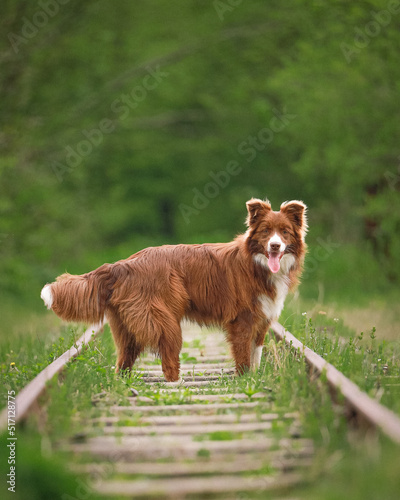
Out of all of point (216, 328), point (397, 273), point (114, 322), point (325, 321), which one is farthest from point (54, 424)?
point (397, 273)

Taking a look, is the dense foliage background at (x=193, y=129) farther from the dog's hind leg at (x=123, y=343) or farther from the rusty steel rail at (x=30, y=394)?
the rusty steel rail at (x=30, y=394)

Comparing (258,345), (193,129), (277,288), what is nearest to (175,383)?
(258,345)

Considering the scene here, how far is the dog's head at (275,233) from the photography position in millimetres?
5961

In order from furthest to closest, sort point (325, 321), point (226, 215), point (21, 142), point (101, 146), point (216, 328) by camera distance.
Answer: point (226, 215)
point (101, 146)
point (21, 142)
point (325, 321)
point (216, 328)

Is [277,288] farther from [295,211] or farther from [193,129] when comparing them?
[193,129]

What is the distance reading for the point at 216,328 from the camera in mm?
6285

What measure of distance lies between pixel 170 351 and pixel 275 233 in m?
1.47

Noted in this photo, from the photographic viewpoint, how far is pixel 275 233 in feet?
19.5

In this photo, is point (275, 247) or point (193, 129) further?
point (193, 129)

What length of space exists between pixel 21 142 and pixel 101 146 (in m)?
6.18

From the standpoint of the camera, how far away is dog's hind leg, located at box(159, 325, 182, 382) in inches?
228

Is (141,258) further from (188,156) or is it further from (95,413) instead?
(188,156)

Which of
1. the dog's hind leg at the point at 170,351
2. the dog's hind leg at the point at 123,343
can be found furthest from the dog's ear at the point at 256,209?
the dog's hind leg at the point at 123,343

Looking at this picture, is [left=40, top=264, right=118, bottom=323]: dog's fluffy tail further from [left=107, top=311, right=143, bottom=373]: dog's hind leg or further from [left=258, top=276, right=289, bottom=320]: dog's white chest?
[left=258, top=276, right=289, bottom=320]: dog's white chest
